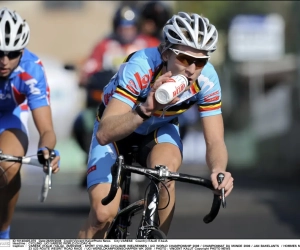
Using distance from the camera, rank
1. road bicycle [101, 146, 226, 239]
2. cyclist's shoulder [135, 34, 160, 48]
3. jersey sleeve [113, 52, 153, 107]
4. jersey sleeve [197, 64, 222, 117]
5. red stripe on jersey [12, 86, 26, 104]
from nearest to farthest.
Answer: road bicycle [101, 146, 226, 239] < jersey sleeve [113, 52, 153, 107] < jersey sleeve [197, 64, 222, 117] < red stripe on jersey [12, 86, 26, 104] < cyclist's shoulder [135, 34, 160, 48]

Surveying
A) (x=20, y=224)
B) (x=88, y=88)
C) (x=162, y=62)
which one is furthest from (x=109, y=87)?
(x=88, y=88)

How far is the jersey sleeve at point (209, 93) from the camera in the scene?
613 centimetres

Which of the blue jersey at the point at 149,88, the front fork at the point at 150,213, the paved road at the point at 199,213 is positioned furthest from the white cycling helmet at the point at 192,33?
the paved road at the point at 199,213

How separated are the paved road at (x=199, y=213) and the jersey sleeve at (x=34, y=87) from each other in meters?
2.50

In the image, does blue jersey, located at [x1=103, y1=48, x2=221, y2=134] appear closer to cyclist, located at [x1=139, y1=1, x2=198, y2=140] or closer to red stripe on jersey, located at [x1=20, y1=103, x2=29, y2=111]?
red stripe on jersey, located at [x1=20, y1=103, x2=29, y2=111]

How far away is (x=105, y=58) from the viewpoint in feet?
40.4

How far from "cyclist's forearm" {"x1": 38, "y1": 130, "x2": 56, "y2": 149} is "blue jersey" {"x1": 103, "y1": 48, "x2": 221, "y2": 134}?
0.66m

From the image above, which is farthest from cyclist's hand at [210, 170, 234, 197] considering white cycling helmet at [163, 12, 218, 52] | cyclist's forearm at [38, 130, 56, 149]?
cyclist's forearm at [38, 130, 56, 149]

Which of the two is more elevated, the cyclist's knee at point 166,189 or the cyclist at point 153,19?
the cyclist at point 153,19

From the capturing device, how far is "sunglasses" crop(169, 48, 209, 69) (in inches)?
226

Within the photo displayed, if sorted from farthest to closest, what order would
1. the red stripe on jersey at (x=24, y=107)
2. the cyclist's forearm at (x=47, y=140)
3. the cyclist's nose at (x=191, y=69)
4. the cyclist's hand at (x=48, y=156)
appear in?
the red stripe on jersey at (x=24, y=107) < the cyclist's forearm at (x=47, y=140) < the cyclist's hand at (x=48, y=156) < the cyclist's nose at (x=191, y=69)

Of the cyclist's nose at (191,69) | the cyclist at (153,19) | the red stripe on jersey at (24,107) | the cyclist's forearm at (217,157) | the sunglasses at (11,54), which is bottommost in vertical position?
the cyclist's forearm at (217,157)

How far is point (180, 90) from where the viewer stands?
5234 mm

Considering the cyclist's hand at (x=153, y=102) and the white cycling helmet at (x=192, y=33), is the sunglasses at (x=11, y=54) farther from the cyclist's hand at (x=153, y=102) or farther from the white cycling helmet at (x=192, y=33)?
the cyclist's hand at (x=153, y=102)
